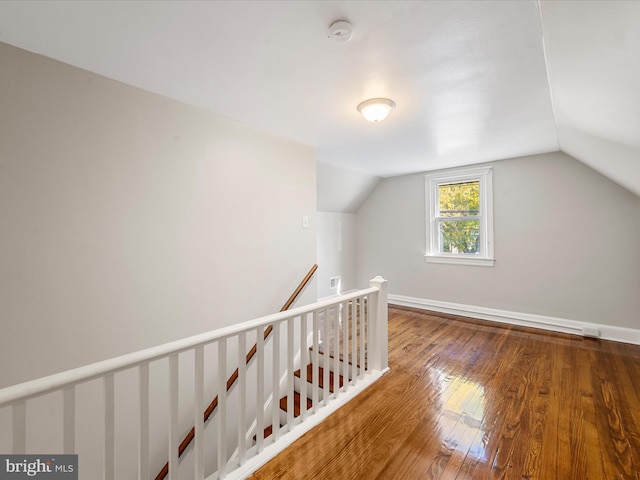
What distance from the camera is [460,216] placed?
4336 millimetres

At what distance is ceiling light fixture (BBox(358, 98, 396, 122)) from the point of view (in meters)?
2.13

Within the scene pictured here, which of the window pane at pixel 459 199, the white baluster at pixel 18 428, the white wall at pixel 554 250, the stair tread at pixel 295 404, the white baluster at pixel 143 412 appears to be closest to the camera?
the white baluster at pixel 18 428

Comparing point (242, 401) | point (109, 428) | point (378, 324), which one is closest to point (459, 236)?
point (378, 324)

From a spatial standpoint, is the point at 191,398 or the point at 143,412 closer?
the point at 143,412

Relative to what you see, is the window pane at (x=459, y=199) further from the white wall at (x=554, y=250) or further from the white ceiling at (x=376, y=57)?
the white ceiling at (x=376, y=57)

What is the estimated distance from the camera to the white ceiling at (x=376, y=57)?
1.27 metres

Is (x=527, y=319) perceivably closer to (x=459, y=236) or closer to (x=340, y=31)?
(x=459, y=236)

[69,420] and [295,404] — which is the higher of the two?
[69,420]

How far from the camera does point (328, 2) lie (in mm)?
1236

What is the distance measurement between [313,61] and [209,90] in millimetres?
813

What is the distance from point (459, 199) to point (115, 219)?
428cm

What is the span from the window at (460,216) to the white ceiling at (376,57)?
147 cm

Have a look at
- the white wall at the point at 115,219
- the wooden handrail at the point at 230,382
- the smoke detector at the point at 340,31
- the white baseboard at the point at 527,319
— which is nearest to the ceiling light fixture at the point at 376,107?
the smoke detector at the point at 340,31

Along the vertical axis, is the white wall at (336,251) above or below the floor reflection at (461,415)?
above
